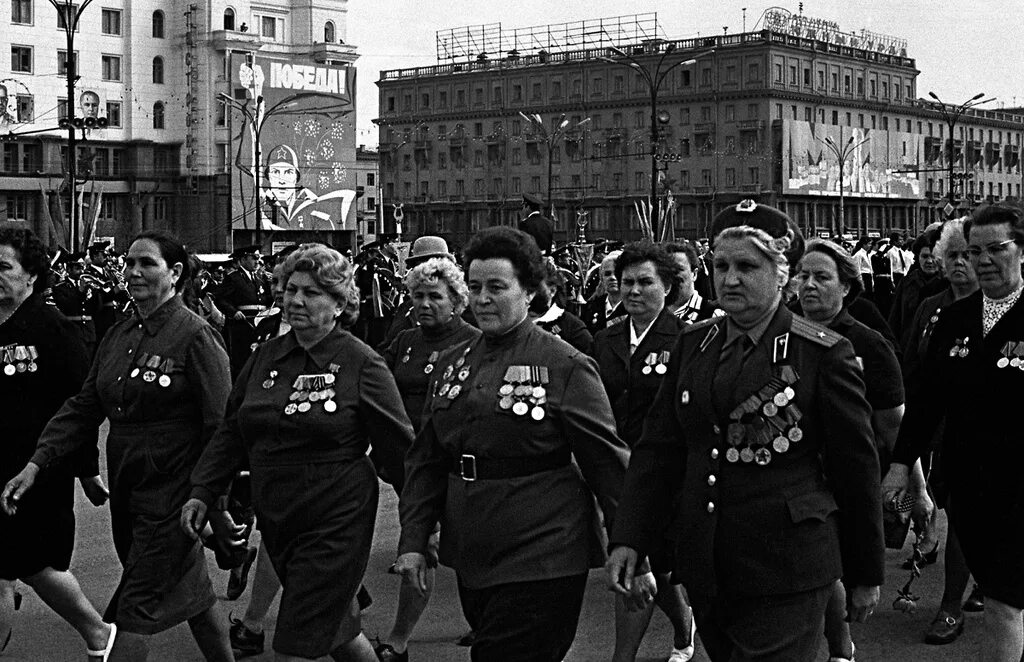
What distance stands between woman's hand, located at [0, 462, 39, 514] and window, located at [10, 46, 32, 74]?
263ft

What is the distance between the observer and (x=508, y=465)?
4.73 meters

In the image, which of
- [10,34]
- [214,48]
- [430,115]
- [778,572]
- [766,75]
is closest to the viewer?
[778,572]

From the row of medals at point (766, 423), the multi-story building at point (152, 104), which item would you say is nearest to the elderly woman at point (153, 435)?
the row of medals at point (766, 423)

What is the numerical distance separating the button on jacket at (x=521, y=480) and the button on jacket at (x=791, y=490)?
1.57ft

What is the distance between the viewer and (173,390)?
5.68 m

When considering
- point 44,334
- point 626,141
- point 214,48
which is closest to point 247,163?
point 214,48

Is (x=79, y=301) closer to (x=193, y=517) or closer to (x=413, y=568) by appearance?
(x=193, y=517)

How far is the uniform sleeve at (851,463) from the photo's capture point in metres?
4.15

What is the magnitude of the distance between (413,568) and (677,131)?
10548 centimetres

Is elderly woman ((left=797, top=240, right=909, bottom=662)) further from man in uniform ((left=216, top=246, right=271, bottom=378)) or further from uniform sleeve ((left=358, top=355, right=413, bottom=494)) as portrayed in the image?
man in uniform ((left=216, top=246, right=271, bottom=378))

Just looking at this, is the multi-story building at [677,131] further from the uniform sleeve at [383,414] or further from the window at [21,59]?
the uniform sleeve at [383,414]

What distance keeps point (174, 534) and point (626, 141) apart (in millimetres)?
104712

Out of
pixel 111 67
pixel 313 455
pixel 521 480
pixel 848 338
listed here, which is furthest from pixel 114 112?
pixel 521 480

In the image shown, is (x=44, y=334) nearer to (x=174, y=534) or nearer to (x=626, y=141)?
(x=174, y=534)
